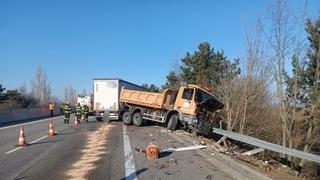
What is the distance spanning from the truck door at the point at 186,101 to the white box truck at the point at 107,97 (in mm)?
8573

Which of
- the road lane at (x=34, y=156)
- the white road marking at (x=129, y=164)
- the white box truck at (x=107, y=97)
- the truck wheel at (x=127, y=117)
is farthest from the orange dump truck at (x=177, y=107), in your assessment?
the white road marking at (x=129, y=164)

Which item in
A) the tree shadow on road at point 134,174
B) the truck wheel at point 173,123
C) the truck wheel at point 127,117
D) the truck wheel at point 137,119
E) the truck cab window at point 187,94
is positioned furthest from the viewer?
the truck wheel at point 127,117

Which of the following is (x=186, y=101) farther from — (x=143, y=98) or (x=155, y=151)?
(x=155, y=151)

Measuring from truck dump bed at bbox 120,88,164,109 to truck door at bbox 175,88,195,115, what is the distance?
1716 mm

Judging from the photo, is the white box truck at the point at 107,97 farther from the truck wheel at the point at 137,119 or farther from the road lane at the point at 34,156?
the road lane at the point at 34,156

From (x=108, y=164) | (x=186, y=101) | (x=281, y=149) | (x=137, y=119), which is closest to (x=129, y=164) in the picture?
(x=108, y=164)

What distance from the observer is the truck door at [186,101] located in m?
24.9

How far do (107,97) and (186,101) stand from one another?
397 inches

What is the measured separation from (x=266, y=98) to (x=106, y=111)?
12011mm

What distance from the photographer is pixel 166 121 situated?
1064 inches

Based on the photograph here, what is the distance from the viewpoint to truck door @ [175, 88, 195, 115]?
24891mm

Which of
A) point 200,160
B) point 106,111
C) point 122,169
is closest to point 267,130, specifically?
point 106,111

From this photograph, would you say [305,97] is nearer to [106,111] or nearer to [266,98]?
[266,98]

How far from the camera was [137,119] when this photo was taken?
29.8m
